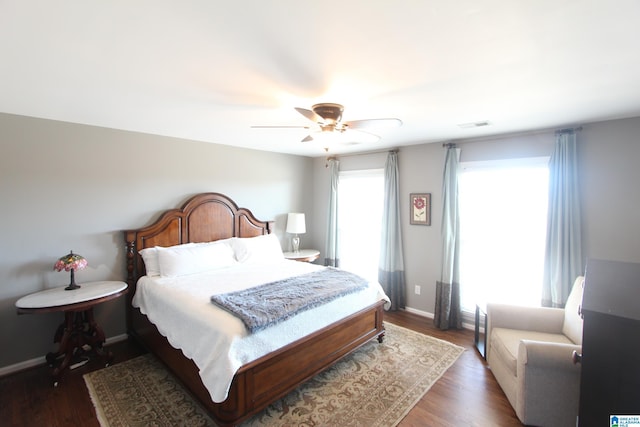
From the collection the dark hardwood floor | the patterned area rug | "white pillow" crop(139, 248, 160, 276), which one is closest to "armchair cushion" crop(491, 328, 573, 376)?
the dark hardwood floor

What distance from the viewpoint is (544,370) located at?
2027 millimetres

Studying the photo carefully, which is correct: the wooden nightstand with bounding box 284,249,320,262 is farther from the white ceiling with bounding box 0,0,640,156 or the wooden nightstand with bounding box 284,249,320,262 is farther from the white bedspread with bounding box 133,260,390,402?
the white ceiling with bounding box 0,0,640,156

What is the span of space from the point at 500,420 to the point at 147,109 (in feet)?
12.2

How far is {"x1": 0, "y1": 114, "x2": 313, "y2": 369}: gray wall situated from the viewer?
2643mm

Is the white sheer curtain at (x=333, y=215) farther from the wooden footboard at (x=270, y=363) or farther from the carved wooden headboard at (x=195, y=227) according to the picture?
the wooden footboard at (x=270, y=363)

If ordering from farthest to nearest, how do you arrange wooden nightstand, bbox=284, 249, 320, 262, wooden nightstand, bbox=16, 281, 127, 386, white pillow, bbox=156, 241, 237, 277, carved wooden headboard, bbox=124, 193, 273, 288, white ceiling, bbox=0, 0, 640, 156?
wooden nightstand, bbox=284, 249, 320, 262 < carved wooden headboard, bbox=124, 193, 273, 288 < white pillow, bbox=156, 241, 237, 277 < wooden nightstand, bbox=16, 281, 127, 386 < white ceiling, bbox=0, 0, 640, 156

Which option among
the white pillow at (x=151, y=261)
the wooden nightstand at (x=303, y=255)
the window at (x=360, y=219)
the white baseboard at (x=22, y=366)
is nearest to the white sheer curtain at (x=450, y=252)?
the window at (x=360, y=219)

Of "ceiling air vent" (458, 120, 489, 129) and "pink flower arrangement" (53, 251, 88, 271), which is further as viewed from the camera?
"ceiling air vent" (458, 120, 489, 129)

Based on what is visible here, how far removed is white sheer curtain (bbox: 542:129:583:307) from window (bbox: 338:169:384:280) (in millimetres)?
2065

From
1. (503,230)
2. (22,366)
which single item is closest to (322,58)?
(503,230)

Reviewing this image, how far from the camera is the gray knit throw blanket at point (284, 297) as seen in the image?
7.04ft

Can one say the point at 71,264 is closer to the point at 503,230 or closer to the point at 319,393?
the point at 319,393

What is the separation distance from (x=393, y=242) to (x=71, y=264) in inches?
144

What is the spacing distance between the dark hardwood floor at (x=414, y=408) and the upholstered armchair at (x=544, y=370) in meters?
0.15
